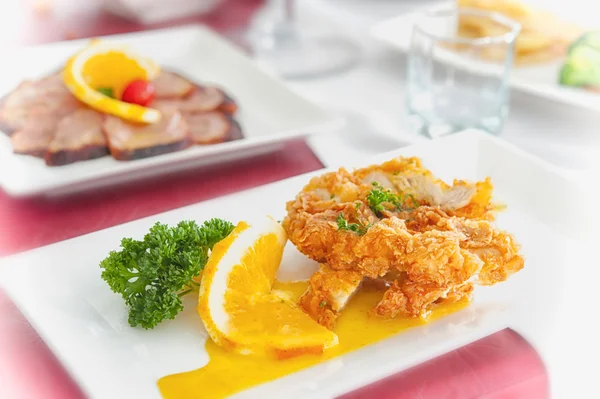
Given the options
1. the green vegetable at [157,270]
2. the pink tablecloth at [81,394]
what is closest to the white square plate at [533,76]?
the pink tablecloth at [81,394]

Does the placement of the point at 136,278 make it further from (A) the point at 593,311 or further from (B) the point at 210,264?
(A) the point at 593,311

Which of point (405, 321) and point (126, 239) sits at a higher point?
point (126, 239)

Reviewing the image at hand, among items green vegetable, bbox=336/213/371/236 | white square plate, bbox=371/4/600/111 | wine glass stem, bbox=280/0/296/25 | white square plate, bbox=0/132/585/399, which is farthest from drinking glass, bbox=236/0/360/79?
green vegetable, bbox=336/213/371/236

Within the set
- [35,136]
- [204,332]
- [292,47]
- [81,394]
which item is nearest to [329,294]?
[204,332]

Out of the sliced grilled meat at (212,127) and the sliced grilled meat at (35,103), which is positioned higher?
the sliced grilled meat at (35,103)

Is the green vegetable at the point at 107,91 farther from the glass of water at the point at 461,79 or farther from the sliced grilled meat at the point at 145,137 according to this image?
the glass of water at the point at 461,79

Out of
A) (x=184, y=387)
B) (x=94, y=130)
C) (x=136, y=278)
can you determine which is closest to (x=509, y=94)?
(x=94, y=130)

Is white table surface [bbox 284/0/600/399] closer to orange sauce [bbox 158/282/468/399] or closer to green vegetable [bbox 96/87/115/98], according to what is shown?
orange sauce [bbox 158/282/468/399]

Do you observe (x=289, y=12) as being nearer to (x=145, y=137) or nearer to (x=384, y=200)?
(x=145, y=137)
